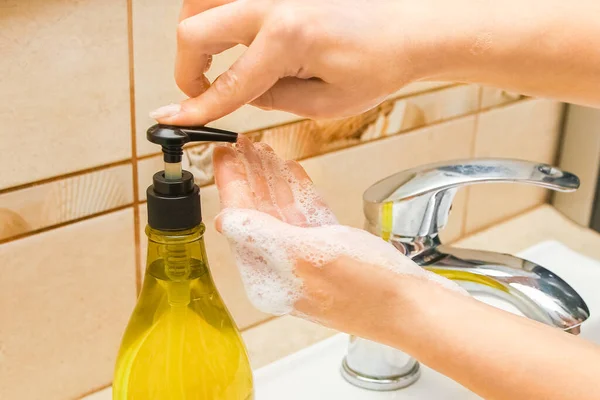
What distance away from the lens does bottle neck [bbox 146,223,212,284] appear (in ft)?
1.30

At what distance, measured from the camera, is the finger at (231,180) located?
0.39 metres

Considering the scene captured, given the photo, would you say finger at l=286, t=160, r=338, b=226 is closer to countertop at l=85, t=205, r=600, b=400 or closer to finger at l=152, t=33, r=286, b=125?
finger at l=152, t=33, r=286, b=125

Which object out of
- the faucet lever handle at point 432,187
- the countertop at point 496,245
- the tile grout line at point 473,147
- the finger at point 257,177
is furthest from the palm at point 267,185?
the tile grout line at point 473,147

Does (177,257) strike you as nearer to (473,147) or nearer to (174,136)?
(174,136)

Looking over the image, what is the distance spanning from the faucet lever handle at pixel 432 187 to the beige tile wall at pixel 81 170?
9 cm

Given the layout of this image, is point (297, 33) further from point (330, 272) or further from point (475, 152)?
point (475, 152)

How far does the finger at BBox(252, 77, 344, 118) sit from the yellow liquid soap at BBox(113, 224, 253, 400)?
0.09 meters

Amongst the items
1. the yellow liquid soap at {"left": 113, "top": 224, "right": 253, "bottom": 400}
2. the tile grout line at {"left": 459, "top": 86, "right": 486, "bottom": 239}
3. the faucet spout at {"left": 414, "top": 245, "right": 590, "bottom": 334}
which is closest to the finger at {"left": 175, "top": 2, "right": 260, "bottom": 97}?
the yellow liquid soap at {"left": 113, "top": 224, "right": 253, "bottom": 400}

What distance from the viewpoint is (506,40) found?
423mm

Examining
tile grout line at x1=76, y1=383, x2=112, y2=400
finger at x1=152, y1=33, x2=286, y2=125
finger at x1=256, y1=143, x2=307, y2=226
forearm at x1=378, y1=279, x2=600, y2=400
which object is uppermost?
finger at x1=152, y1=33, x2=286, y2=125

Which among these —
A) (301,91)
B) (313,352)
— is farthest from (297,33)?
(313,352)

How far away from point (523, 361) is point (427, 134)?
1.19 feet

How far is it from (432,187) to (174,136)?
21 centimetres

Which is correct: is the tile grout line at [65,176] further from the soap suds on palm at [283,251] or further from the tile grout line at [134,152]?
the soap suds on palm at [283,251]
